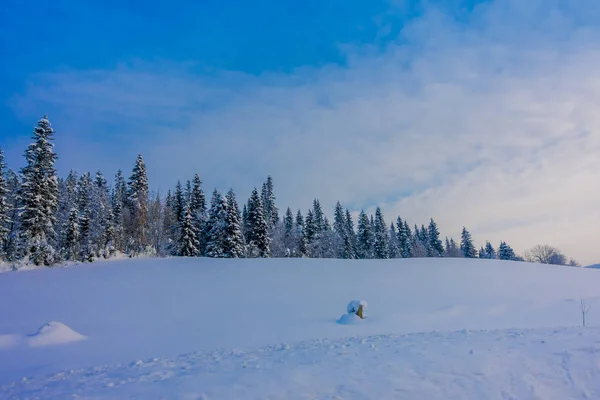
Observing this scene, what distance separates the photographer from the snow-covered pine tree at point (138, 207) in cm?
4091

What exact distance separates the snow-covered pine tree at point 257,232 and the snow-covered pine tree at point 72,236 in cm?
1980

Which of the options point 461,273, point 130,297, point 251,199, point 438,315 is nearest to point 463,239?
point 251,199

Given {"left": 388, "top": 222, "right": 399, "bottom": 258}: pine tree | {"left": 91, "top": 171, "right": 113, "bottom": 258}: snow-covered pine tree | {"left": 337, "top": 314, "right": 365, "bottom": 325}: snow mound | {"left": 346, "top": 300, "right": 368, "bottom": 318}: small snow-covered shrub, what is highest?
{"left": 91, "top": 171, "right": 113, "bottom": 258}: snow-covered pine tree

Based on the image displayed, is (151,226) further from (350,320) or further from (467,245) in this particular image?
(467,245)

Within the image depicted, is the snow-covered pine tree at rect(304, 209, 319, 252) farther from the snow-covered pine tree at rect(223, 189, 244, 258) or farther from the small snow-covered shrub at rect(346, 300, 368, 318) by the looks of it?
the small snow-covered shrub at rect(346, 300, 368, 318)

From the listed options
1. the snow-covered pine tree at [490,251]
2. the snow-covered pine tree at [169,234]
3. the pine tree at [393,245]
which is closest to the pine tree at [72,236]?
the snow-covered pine tree at [169,234]

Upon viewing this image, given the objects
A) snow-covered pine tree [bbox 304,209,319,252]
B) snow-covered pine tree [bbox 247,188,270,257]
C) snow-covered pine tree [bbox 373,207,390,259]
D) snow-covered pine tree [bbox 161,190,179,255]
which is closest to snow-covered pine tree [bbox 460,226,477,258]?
snow-covered pine tree [bbox 373,207,390,259]

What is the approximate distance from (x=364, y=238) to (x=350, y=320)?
4557 centimetres

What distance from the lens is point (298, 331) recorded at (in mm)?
13305

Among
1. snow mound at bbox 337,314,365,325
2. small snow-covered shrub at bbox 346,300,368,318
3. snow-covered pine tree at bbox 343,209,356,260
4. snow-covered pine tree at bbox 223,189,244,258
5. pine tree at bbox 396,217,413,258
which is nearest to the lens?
snow mound at bbox 337,314,365,325

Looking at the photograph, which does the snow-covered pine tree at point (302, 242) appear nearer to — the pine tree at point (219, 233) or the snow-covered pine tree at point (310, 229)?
the snow-covered pine tree at point (310, 229)

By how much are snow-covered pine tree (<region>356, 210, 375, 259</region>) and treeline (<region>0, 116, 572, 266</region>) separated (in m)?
0.17

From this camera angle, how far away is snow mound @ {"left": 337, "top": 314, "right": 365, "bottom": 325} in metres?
14.4

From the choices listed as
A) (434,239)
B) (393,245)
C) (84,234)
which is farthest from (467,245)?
(84,234)
